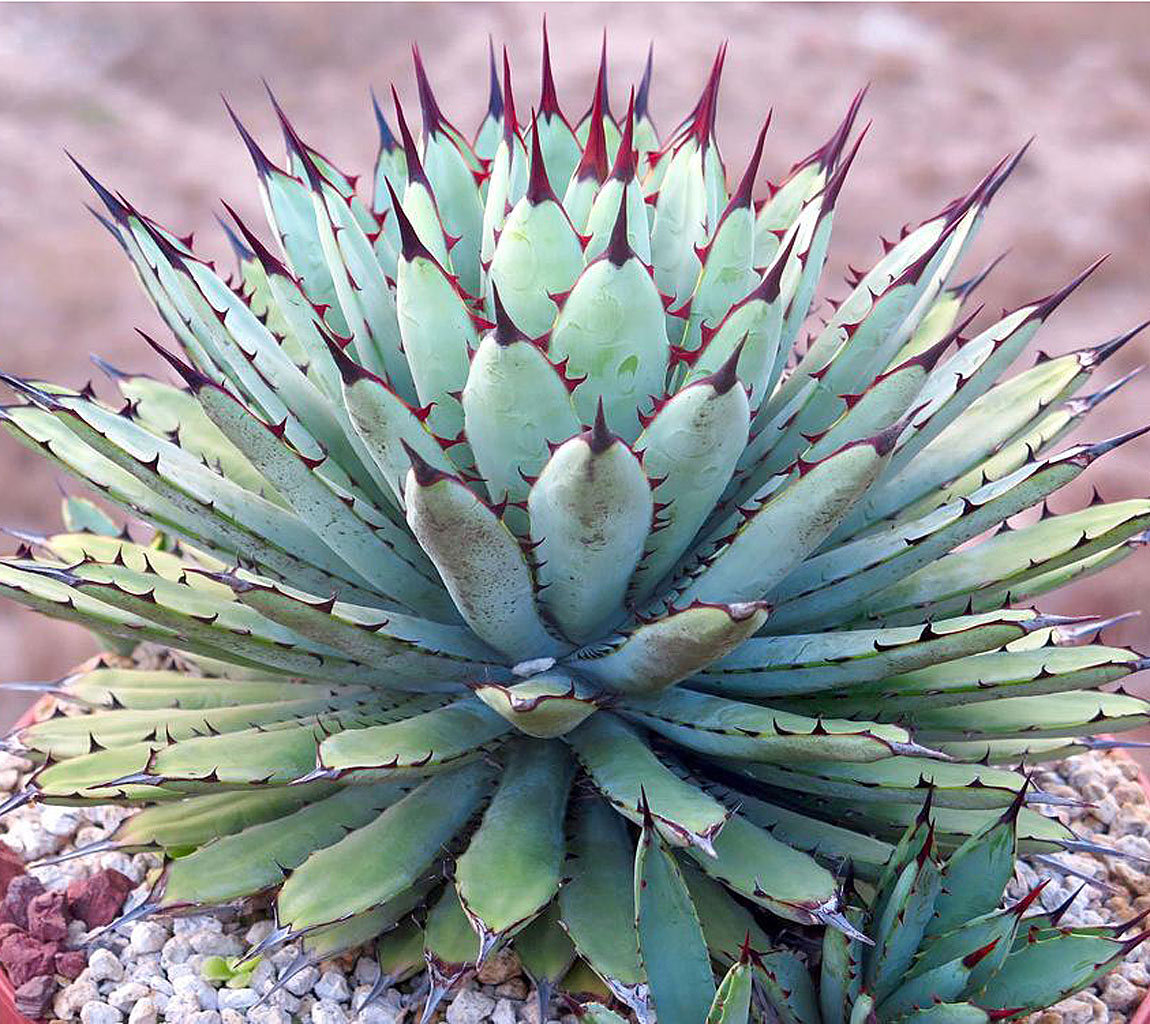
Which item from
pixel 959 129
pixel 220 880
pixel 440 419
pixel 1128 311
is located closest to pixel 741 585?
pixel 440 419

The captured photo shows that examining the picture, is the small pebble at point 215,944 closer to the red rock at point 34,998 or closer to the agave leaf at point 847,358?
the red rock at point 34,998

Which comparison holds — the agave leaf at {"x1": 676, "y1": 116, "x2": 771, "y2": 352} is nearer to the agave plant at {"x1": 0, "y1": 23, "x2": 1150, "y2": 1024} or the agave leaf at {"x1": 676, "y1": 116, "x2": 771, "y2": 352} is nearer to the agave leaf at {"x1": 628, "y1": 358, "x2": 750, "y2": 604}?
the agave plant at {"x1": 0, "y1": 23, "x2": 1150, "y2": 1024}

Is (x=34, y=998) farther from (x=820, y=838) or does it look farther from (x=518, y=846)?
(x=820, y=838)

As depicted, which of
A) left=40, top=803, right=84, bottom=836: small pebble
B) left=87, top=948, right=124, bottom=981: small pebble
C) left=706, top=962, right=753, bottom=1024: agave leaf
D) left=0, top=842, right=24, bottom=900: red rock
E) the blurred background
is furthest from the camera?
the blurred background

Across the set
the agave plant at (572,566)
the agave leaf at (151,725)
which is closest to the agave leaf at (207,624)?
the agave plant at (572,566)

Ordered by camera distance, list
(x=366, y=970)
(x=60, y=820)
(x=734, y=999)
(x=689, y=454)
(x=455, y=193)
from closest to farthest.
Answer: (x=734, y=999)
(x=689, y=454)
(x=366, y=970)
(x=455, y=193)
(x=60, y=820)

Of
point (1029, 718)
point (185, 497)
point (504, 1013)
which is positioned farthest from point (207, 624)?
point (1029, 718)

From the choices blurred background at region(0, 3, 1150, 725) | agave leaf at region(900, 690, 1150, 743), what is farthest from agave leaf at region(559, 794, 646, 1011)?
blurred background at region(0, 3, 1150, 725)
